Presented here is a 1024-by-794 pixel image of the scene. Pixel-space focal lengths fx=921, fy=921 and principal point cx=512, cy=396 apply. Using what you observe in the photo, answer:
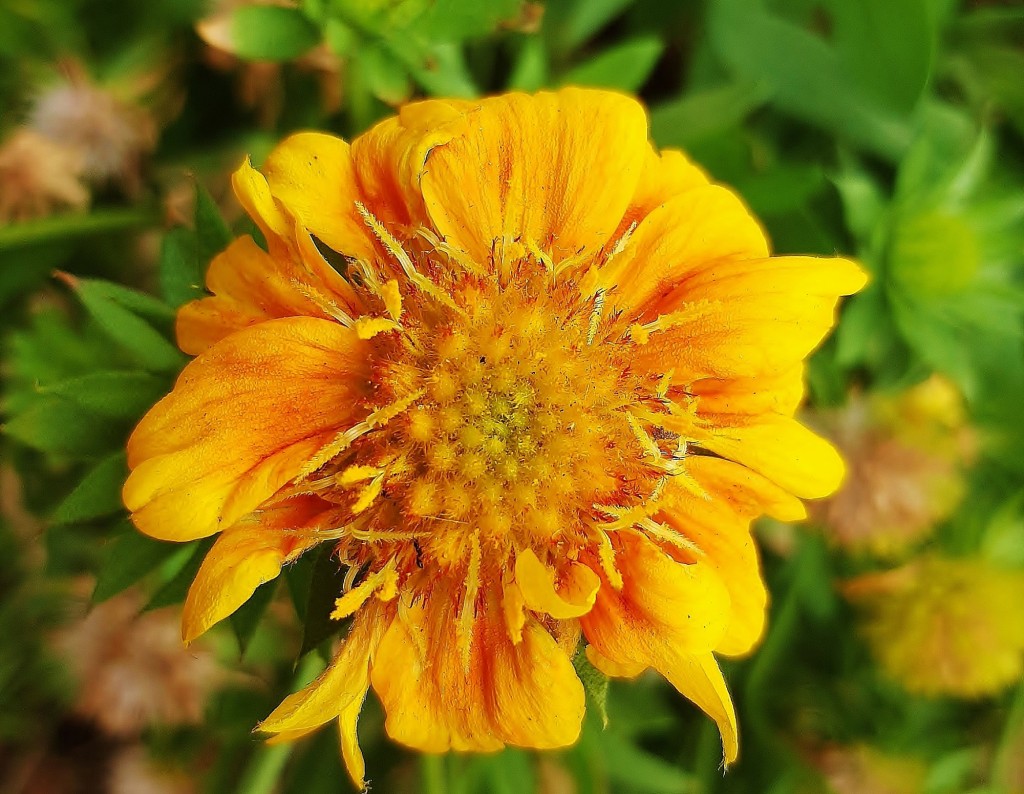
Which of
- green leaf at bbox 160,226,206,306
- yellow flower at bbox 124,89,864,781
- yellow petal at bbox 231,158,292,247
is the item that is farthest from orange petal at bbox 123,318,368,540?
green leaf at bbox 160,226,206,306

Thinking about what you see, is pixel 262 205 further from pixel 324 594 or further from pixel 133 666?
pixel 133 666

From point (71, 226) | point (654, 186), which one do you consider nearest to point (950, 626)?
point (654, 186)

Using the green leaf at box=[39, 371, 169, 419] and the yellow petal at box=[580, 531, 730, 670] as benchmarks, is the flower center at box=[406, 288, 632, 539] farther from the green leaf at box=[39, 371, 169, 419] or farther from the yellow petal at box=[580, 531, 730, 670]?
the green leaf at box=[39, 371, 169, 419]

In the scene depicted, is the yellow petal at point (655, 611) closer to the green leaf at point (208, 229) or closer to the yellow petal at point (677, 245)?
the yellow petal at point (677, 245)

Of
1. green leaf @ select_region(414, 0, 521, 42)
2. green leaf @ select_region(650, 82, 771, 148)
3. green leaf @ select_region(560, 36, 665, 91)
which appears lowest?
green leaf @ select_region(650, 82, 771, 148)

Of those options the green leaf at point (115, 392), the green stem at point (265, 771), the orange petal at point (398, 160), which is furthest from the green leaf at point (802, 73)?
the green stem at point (265, 771)
